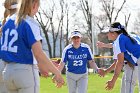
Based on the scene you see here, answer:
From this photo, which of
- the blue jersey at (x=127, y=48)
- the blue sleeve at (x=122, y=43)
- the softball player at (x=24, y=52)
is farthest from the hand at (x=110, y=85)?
the softball player at (x=24, y=52)

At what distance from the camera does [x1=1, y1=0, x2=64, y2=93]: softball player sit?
16.3 ft

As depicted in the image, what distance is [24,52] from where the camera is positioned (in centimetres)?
499

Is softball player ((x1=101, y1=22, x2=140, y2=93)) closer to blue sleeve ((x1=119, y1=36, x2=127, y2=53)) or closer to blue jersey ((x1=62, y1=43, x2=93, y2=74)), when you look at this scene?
blue sleeve ((x1=119, y1=36, x2=127, y2=53))

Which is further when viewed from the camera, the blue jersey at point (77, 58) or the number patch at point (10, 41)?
the blue jersey at point (77, 58)

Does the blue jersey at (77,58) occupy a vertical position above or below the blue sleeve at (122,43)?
below

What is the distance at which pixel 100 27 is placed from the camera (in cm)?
6244

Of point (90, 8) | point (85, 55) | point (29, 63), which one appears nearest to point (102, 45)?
point (85, 55)

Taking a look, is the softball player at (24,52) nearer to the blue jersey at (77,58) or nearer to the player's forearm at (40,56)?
the player's forearm at (40,56)

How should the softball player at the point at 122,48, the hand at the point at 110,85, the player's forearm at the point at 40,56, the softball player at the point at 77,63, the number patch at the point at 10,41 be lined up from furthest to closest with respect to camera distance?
the softball player at the point at 77,63
the hand at the point at 110,85
the softball player at the point at 122,48
the number patch at the point at 10,41
the player's forearm at the point at 40,56

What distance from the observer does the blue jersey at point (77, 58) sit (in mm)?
10070

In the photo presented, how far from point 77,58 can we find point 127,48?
2.33 meters

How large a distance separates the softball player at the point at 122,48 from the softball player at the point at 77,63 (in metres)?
1.96

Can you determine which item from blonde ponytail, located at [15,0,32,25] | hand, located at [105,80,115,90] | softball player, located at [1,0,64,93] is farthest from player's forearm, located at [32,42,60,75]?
hand, located at [105,80,115,90]

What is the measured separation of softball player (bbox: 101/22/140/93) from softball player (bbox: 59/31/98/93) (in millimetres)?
1957
